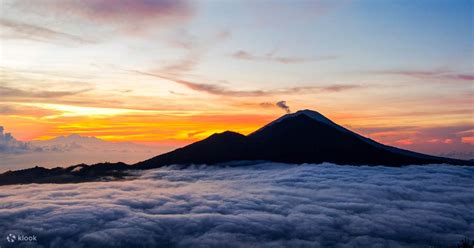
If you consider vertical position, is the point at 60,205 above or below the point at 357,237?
above

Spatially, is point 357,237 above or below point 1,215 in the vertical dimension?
below

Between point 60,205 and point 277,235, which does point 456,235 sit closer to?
point 277,235

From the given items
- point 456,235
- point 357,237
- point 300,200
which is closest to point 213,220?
point 357,237

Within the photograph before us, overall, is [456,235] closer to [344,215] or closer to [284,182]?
[344,215]

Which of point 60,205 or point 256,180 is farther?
point 256,180

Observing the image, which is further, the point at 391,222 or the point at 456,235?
the point at 391,222

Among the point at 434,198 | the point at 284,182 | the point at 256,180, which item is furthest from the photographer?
the point at 256,180

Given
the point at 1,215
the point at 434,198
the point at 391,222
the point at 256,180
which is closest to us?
the point at 1,215

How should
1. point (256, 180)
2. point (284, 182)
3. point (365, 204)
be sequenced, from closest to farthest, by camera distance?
point (365, 204) → point (284, 182) → point (256, 180)

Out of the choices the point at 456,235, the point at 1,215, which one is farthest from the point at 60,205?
the point at 456,235

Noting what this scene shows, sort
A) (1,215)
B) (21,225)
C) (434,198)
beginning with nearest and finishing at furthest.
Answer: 1. (21,225)
2. (1,215)
3. (434,198)
